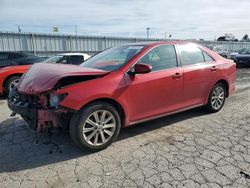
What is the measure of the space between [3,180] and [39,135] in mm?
1292

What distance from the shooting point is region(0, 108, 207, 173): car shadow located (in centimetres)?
328

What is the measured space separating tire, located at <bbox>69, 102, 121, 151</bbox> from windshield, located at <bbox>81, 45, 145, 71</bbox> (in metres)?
0.73

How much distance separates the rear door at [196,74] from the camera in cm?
449

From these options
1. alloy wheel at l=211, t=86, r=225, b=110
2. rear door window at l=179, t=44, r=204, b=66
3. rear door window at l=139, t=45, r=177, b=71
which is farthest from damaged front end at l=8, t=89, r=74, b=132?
alloy wheel at l=211, t=86, r=225, b=110

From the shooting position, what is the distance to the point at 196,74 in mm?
4582

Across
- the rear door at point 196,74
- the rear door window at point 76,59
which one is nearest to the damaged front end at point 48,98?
the rear door at point 196,74

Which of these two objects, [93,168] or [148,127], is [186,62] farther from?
[93,168]

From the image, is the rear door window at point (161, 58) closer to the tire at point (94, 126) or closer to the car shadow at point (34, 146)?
the tire at point (94, 126)

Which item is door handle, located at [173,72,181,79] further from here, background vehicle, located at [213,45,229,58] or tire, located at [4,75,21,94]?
background vehicle, located at [213,45,229,58]

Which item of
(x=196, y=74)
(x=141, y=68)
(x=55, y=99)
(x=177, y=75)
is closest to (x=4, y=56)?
(x=55, y=99)

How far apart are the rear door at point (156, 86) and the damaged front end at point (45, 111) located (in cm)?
105

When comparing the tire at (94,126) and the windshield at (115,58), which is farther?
the windshield at (115,58)

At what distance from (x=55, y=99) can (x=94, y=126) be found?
2.26 feet

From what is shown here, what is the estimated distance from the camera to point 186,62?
453 centimetres
